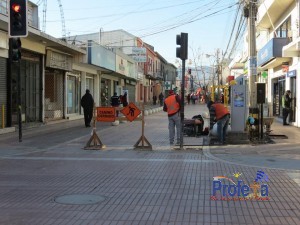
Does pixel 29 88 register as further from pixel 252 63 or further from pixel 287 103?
pixel 287 103

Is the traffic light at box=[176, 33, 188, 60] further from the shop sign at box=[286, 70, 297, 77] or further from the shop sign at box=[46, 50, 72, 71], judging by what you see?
the shop sign at box=[46, 50, 72, 71]

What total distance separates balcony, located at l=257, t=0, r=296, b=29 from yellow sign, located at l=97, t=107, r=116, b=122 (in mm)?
13030

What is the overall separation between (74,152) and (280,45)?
13928 millimetres

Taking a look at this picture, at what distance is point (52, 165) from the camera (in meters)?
10.3

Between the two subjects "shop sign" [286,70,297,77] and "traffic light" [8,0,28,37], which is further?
"shop sign" [286,70,297,77]

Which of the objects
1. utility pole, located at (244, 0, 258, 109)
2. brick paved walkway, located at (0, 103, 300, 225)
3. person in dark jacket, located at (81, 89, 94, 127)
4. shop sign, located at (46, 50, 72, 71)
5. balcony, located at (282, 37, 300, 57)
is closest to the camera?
brick paved walkway, located at (0, 103, 300, 225)

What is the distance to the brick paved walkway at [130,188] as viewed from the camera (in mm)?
5879

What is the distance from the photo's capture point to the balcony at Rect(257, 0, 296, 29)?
22.8 metres

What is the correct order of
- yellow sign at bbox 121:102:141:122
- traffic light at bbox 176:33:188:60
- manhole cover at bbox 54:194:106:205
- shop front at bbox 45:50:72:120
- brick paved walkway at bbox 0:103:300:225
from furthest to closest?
shop front at bbox 45:50:72:120 < yellow sign at bbox 121:102:141:122 < traffic light at bbox 176:33:188:60 < manhole cover at bbox 54:194:106:205 < brick paved walkway at bbox 0:103:300:225

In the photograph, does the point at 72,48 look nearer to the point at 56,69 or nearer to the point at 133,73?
the point at 56,69

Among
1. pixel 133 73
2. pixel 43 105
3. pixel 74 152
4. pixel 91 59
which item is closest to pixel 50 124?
pixel 43 105

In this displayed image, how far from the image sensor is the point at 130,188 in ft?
25.4

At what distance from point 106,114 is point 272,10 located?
15.1 m

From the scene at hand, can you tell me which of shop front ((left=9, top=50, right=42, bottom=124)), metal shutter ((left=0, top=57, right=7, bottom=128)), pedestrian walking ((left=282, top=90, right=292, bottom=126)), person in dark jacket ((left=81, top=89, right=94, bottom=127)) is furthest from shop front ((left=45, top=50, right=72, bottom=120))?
pedestrian walking ((left=282, top=90, right=292, bottom=126))
